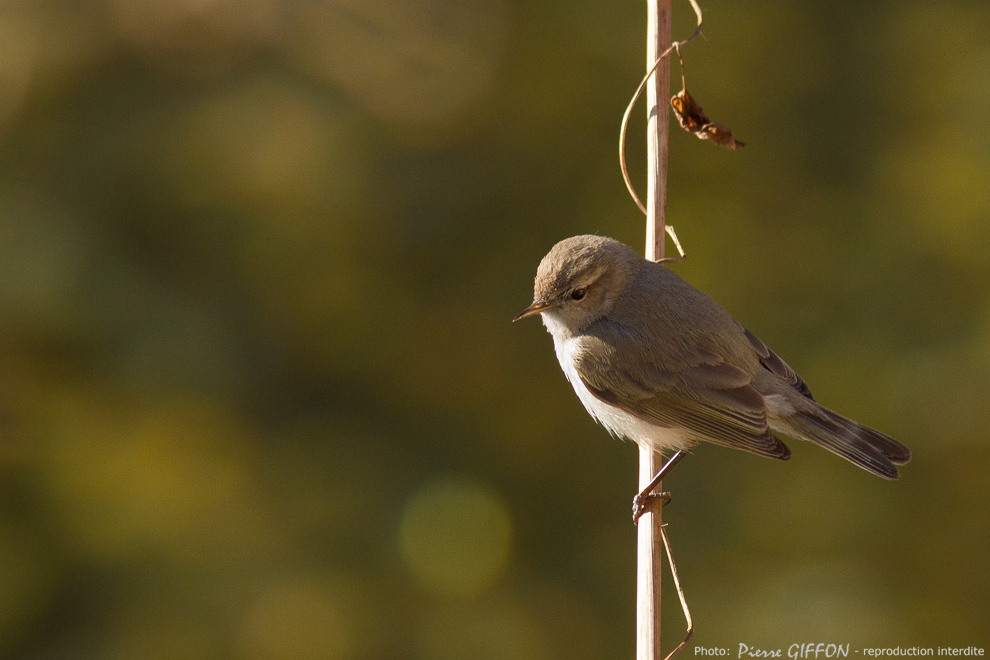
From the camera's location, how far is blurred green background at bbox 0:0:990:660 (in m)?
5.20

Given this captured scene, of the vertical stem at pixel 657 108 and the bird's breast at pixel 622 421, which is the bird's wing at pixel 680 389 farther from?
the vertical stem at pixel 657 108

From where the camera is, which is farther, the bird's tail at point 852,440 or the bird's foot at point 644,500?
the bird's tail at point 852,440

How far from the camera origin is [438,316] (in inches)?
223

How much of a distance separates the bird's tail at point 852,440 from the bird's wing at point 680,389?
19 cm

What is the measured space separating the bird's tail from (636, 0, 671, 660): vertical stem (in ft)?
2.47

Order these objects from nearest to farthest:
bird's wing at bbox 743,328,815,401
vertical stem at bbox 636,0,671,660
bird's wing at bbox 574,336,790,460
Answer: vertical stem at bbox 636,0,671,660
bird's wing at bbox 574,336,790,460
bird's wing at bbox 743,328,815,401

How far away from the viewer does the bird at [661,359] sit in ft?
11.1

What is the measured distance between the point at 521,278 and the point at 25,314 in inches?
105

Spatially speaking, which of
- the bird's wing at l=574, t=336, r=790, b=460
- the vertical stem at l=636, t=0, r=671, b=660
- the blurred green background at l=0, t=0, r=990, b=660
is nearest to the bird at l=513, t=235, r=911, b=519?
the bird's wing at l=574, t=336, r=790, b=460

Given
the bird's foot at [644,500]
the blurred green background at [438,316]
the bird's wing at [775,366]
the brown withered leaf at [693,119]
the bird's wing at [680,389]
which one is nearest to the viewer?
the brown withered leaf at [693,119]

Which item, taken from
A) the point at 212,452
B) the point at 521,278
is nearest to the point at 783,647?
the point at 521,278

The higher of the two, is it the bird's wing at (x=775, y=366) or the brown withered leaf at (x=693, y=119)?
the brown withered leaf at (x=693, y=119)

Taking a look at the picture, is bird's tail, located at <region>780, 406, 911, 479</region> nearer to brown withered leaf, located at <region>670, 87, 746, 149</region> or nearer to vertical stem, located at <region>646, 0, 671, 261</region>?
vertical stem, located at <region>646, 0, 671, 261</region>

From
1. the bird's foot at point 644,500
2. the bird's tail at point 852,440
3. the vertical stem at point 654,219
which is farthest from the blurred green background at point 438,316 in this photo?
the vertical stem at point 654,219
